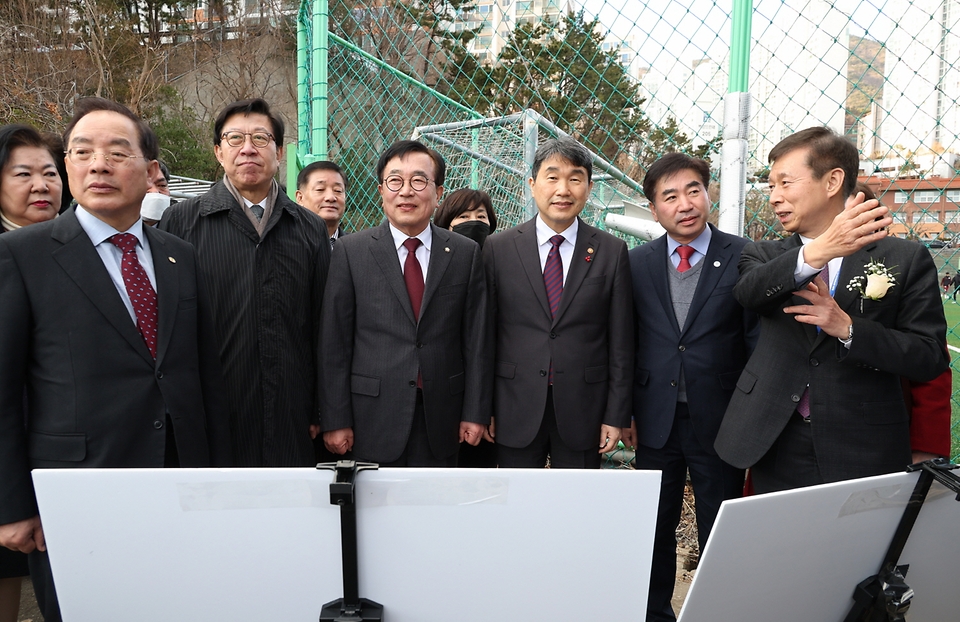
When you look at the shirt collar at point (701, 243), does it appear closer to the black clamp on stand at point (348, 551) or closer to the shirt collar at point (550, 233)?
the shirt collar at point (550, 233)

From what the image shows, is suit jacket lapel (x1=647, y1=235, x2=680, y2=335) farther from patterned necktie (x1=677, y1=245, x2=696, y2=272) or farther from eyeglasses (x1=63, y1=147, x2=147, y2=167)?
eyeglasses (x1=63, y1=147, x2=147, y2=167)

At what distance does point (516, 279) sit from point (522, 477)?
1.42 metres

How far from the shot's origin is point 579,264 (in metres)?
Answer: 2.41

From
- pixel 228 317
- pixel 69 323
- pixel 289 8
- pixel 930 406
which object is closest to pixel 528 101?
pixel 228 317

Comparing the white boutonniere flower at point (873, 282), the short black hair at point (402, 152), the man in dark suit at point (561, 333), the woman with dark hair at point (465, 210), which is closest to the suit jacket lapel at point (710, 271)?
the man in dark suit at point (561, 333)

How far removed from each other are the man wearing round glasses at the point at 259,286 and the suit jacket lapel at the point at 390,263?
0.25 m

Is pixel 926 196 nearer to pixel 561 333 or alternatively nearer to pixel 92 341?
pixel 561 333

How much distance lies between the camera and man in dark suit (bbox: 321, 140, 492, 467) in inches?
90.0

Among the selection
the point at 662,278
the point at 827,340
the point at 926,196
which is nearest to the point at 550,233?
the point at 662,278

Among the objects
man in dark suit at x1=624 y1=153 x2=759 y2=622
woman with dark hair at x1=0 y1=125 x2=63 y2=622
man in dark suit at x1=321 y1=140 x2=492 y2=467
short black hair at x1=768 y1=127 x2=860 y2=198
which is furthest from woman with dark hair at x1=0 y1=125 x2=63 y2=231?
short black hair at x1=768 y1=127 x2=860 y2=198

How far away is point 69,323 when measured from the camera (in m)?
1.63

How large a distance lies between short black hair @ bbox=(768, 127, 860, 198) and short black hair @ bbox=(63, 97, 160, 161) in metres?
1.85

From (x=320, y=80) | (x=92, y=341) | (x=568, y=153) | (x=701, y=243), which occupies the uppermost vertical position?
(x=320, y=80)

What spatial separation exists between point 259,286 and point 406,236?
548mm
